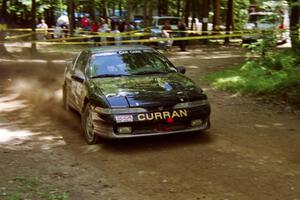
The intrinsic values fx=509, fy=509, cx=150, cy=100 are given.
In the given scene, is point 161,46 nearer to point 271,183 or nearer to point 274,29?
point 274,29

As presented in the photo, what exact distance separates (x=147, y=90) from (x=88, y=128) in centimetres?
124

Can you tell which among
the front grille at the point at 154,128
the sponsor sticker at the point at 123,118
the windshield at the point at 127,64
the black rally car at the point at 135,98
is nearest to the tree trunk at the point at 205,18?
the windshield at the point at 127,64

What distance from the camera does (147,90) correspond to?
803 centimetres

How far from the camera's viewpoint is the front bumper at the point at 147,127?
25.2ft

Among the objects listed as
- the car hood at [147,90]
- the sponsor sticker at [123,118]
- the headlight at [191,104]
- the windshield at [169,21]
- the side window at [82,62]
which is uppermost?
the windshield at [169,21]

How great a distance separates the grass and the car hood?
12.5 ft

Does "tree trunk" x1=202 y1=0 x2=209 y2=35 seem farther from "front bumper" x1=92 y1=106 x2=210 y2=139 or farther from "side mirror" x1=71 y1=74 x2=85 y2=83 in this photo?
"front bumper" x1=92 y1=106 x2=210 y2=139

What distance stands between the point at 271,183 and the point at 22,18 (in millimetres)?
37108

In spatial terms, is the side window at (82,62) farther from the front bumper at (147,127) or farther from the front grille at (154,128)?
the front grille at (154,128)

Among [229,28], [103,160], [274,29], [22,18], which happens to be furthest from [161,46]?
[103,160]

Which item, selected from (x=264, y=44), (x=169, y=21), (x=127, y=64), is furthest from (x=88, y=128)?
(x=169, y=21)

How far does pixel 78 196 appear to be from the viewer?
579 cm

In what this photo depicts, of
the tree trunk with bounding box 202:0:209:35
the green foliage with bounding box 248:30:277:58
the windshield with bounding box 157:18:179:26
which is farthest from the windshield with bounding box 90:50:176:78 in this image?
the windshield with bounding box 157:18:179:26

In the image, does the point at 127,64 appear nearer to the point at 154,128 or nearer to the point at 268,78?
the point at 154,128
